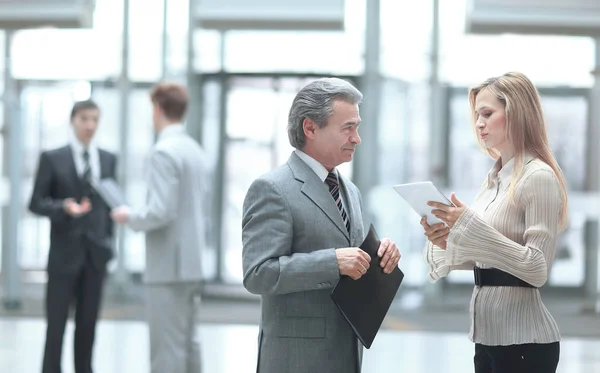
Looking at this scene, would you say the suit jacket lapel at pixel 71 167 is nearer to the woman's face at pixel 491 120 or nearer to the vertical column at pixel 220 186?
the woman's face at pixel 491 120

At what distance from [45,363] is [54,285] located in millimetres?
468

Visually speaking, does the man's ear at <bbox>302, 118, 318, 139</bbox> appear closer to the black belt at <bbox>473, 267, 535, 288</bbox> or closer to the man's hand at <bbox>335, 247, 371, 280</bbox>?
the man's hand at <bbox>335, 247, 371, 280</bbox>

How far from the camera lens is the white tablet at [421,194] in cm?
256

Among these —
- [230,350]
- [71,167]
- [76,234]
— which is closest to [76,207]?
[76,234]

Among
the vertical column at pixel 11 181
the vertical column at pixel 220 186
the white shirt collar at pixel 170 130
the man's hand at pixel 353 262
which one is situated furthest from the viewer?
the vertical column at pixel 220 186

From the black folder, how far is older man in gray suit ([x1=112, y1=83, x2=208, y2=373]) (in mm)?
2080

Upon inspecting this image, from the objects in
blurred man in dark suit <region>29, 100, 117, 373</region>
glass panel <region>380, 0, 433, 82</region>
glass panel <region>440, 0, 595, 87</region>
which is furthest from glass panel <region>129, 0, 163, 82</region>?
blurred man in dark suit <region>29, 100, 117, 373</region>

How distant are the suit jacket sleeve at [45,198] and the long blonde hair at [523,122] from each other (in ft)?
10.3

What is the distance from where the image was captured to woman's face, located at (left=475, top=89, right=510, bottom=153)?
2764mm

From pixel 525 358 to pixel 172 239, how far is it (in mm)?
2386

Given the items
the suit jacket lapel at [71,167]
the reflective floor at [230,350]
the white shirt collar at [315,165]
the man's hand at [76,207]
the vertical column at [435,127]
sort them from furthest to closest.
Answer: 1. the vertical column at [435,127]
2. the reflective floor at [230,350]
3. the suit jacket lapel at [71,167]
4. the man's hand at [76,207]
5. the white shirt collar at [315,165]

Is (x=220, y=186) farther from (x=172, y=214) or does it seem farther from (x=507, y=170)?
(x=507, y=170)

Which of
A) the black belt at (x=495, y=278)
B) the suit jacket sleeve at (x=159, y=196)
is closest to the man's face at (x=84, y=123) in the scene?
the suit jacket sleeve at (x=159, y=196)

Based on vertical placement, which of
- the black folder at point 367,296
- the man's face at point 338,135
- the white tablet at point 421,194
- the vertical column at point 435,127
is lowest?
the black folder at point 367,296
